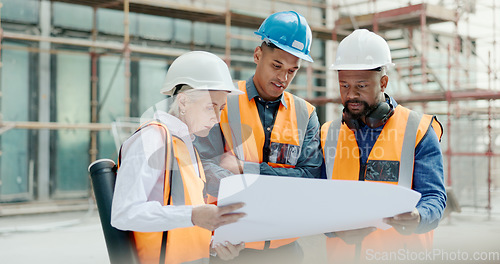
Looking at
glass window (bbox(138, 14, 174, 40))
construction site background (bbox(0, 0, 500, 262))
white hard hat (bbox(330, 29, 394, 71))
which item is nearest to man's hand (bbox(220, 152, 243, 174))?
white hard hat (bbox(330, 29, 394, 71))

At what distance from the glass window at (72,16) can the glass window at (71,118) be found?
572mm

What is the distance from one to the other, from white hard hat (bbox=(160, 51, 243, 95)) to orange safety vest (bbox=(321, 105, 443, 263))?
69 cm

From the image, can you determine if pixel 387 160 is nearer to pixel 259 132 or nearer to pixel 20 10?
pixel 259 132

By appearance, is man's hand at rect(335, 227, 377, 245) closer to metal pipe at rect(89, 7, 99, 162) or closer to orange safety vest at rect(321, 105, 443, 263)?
orange safety vest at rect(321, 105, 443, 263)

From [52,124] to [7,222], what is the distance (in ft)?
5.96

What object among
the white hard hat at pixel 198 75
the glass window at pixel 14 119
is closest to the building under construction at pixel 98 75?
the glass window at pixel 14 119

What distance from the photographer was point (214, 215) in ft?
4.85

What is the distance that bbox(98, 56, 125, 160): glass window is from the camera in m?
9.96

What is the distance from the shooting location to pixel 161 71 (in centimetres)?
1057

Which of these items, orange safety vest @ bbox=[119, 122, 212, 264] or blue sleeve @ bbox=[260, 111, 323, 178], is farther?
blue sleeve @ bbox=[260, 111, 323, 178]

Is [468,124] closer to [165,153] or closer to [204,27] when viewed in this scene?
[204,27]

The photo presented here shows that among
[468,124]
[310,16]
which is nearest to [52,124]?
[310,16]

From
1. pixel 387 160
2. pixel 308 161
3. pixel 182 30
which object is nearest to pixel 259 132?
pixel 308 161

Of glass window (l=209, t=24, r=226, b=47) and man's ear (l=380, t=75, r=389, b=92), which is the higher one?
glass window (l=209, t=24, r=226, b=47)
